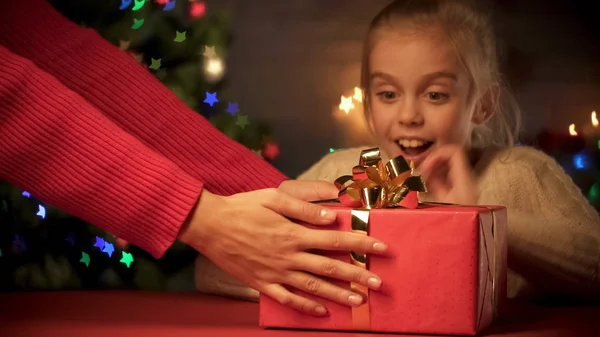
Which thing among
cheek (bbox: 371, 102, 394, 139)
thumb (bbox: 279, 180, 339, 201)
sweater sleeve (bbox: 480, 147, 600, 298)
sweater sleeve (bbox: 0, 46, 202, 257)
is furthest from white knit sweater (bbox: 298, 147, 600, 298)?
sweater sleeve (bbox: 0, 46, 202, 257)

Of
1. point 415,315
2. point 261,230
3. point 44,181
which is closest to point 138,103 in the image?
point 44,181

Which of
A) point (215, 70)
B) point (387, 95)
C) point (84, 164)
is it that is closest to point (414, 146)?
point (387, 95)

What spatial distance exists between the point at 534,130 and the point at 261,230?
0.72m

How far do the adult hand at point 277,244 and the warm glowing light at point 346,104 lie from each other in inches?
22.6

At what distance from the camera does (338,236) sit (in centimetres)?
88

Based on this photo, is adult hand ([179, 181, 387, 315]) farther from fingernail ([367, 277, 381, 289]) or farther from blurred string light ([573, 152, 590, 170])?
blurred string light ([573, 152, 590, 170])

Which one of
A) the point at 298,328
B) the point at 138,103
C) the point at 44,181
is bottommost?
the point at 298,328

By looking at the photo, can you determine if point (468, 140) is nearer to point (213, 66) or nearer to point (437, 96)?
point (437, 96)

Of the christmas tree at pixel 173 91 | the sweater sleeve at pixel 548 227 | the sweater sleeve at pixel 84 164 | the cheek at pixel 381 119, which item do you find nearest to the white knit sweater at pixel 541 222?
the sweater sleeve at pixel 548 227

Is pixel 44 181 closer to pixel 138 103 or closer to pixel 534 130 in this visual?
pixel 138 103

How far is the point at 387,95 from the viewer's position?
136cm

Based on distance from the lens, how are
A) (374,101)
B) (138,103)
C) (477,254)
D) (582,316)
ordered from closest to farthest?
(477,254)
(582,316)
(138,103)
(374,101)

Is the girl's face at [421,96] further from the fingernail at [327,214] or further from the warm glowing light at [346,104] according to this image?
the fingernail at [327,214]

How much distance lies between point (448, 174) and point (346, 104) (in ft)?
1.10
